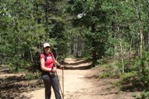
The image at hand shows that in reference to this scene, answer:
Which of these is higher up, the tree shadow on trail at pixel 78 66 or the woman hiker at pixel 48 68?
the woman hiker at pixel 48 68

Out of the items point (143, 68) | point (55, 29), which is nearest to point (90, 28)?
point (55, 29)

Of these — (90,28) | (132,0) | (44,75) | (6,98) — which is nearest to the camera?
(44,75)

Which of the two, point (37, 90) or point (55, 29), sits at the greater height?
point (55, 29)

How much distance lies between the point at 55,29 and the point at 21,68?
1963cm

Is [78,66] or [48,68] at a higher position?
[48,68]

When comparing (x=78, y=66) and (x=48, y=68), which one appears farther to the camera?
(x=78, y=66)

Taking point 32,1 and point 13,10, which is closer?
point 13,10

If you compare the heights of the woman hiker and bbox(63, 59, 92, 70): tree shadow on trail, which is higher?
the woman hiker

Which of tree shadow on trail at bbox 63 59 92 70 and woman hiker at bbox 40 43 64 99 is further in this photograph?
tree shadow on trail at bbox 63 59 92 70

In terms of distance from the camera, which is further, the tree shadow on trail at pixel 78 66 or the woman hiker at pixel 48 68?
the tree shadow on trail at pixel 78 66

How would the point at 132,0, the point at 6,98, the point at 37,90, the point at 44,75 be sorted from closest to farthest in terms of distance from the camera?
1. the point at 44,75
2. the point at 132,0
3. the point at 6,98
4. the point at 37,90

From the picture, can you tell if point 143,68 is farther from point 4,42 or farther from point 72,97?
point 4,42

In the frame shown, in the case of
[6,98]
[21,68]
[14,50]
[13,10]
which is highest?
[13,10]

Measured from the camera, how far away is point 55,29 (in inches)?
1390
